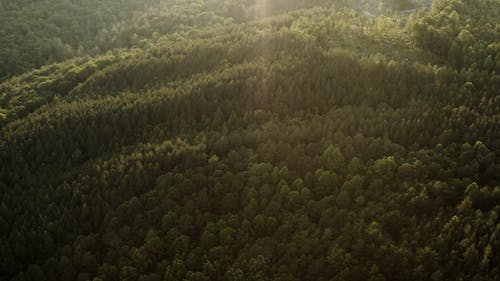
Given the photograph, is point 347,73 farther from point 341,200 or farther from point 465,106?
point 341,200

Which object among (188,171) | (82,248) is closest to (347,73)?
(188,171)

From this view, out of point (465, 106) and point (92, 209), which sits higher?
point (465, 106)

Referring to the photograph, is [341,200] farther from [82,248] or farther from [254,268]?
[82,248]

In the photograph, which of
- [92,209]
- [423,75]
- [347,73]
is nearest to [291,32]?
[347,73]

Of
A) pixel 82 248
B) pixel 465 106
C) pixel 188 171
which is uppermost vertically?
pixel 465 106

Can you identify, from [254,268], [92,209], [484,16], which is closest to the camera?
[254,268]

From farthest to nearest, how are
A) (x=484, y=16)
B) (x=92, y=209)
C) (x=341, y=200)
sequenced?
(x=484, y=16) → (x=92, y=209) → (x=341, y=200)

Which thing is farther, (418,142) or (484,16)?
(484,16)
